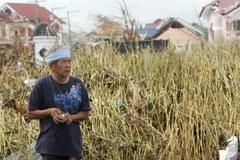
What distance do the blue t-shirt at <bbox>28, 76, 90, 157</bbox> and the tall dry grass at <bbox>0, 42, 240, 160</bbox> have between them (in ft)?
3.22

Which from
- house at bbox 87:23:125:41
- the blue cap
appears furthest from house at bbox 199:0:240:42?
the blue cap

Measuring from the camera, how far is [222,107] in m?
4.77

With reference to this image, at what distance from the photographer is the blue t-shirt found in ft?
11.5

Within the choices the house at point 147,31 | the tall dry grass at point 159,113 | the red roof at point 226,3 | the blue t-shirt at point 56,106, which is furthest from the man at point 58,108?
the red roof at point 226,3

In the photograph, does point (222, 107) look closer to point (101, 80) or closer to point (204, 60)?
point (204, 60)

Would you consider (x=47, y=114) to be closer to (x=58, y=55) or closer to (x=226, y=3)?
(x=58, y=55)

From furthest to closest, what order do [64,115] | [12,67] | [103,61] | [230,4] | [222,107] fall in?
[230,4]
[12,67]
[103,61]
[222,107]
[64,115]

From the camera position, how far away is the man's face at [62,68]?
11.6ft

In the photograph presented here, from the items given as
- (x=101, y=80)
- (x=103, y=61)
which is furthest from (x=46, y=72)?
(x=101, y=80)

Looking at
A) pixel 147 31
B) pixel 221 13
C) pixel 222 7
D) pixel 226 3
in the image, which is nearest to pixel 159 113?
pixel 147 31

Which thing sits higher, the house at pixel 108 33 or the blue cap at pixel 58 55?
the house at pixel 108 33

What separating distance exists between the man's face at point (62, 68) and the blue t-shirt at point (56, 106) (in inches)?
2.8

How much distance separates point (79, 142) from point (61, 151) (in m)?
0.17

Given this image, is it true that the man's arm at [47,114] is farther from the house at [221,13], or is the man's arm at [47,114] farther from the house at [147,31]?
the house at [221,13]
